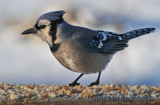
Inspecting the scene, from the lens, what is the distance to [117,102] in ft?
8.11

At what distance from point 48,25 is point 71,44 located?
28 cm

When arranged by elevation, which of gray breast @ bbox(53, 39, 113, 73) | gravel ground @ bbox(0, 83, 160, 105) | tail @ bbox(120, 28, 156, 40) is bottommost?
gravel ground @ bbox(0, 83, 160, 105)

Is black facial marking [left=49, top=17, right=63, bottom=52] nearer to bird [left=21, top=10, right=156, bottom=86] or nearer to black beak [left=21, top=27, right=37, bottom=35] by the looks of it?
bird [left=21, top=10, right=156, bottom=86]

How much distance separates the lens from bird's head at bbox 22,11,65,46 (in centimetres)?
338

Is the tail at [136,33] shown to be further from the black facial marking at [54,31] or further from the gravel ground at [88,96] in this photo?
the gravel ground at [88,96]

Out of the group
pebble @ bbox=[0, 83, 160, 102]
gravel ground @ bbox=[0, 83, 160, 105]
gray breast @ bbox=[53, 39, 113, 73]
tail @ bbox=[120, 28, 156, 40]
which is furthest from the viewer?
tail @ bbox=[120, 28, 156, 40]

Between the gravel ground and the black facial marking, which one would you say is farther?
the black facial marking

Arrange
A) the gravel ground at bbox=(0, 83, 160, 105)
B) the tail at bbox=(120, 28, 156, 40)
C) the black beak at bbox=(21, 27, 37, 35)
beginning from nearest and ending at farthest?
the gravel ground at bbox=(0, 83, 160, 105) → the black beak at bbox=(21, 27, 37, 35) → the tail at bbox=(120, 28, 156, 40)

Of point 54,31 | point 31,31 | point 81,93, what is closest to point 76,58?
point 54,31

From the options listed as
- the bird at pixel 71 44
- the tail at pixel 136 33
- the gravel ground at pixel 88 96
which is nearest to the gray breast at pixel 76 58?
the bird at pixel 71 44

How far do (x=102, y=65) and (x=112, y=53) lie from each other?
0.73 feet

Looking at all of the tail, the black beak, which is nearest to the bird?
the black beak

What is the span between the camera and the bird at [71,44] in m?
3.36

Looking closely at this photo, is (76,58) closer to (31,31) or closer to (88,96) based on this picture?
(31,31)
